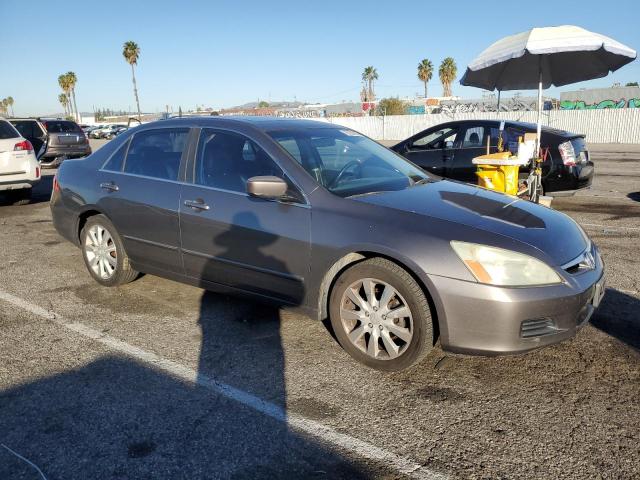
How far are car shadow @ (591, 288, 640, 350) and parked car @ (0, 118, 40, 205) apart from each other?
8.94 metres

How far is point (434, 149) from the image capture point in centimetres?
916

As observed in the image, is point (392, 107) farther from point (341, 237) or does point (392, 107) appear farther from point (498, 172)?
point (341, 237)

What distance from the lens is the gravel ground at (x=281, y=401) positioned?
2416 mm

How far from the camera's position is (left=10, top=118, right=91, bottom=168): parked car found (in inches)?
602

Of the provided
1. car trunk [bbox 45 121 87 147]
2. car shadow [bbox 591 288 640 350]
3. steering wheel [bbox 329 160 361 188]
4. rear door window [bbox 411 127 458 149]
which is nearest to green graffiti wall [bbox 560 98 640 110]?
rear door window [bbox 411 127 458 149]

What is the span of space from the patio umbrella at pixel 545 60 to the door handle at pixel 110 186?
5265 mm

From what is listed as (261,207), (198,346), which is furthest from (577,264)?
(198,346)

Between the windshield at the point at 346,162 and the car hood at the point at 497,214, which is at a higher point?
the windshield at the point at 346,162

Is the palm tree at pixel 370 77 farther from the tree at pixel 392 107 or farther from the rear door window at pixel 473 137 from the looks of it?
the rear door window at pixel 473 137

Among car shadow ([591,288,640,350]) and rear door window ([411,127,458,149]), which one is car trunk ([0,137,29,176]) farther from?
car shadow ([591,288,640,350])

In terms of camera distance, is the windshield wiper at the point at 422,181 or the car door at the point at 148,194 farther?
the car door at the point at 148,194

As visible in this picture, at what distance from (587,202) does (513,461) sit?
7.92 meters

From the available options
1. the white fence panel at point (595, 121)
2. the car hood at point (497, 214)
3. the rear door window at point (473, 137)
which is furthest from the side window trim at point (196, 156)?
the white fence panel at point (595, 121)

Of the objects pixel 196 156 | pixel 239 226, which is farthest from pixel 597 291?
pixel 196 156
